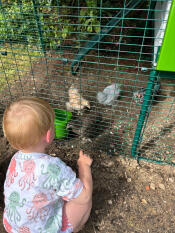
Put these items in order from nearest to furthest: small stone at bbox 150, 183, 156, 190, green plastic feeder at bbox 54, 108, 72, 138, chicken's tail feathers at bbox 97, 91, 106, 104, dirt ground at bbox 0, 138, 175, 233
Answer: dirt ground at bbox 0, 138, 175, 233, small stone at bbox 150, 183, 156, 190, green plastic feeder at bbox 54, 108, 72, 138, chicken's tail feathers at bbox 97, 91, 106, 104

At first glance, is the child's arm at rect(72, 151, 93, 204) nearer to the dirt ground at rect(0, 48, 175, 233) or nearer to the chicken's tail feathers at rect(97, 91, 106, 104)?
the dirt ground at rect(0, 48, 175, 233)

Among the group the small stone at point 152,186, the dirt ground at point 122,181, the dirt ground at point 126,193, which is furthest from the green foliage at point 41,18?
the small stone at point 152,186

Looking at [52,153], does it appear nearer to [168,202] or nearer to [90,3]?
[168,202]

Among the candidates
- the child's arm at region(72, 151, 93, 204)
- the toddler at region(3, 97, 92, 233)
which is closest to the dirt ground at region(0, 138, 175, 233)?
the child's arm at region(72, 151, 93, 204)

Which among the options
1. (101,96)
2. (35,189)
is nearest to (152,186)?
(35,189)

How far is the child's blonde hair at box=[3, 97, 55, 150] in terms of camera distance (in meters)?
1.13

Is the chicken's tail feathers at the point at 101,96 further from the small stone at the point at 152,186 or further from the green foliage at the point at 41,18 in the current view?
the small stone at the point at 152,186

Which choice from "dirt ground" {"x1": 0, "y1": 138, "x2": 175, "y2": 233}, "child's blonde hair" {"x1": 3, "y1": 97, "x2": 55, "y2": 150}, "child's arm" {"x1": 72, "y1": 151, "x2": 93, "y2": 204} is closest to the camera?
"child's blonde hair" {"x1": 3, "y1": 97, "x2": 55, "y2": 150}

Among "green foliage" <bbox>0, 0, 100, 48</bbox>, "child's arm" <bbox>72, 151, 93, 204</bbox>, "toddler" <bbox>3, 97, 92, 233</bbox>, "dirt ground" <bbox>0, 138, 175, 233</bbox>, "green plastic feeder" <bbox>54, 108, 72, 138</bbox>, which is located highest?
"green foliage" <bbox>0, 0, 100, 48</bbox>

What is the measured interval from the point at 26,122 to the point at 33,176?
1.09ft

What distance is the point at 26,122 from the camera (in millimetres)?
1127

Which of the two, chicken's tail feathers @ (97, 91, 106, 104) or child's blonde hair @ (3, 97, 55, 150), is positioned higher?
child's blonde hair @ (3, 97, 55, 150)

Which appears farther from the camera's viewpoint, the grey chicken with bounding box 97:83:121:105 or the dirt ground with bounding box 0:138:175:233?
the grey chicken with bounding box 97:83:121:105

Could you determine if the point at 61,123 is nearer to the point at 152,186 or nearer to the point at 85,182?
the point at 85,182
